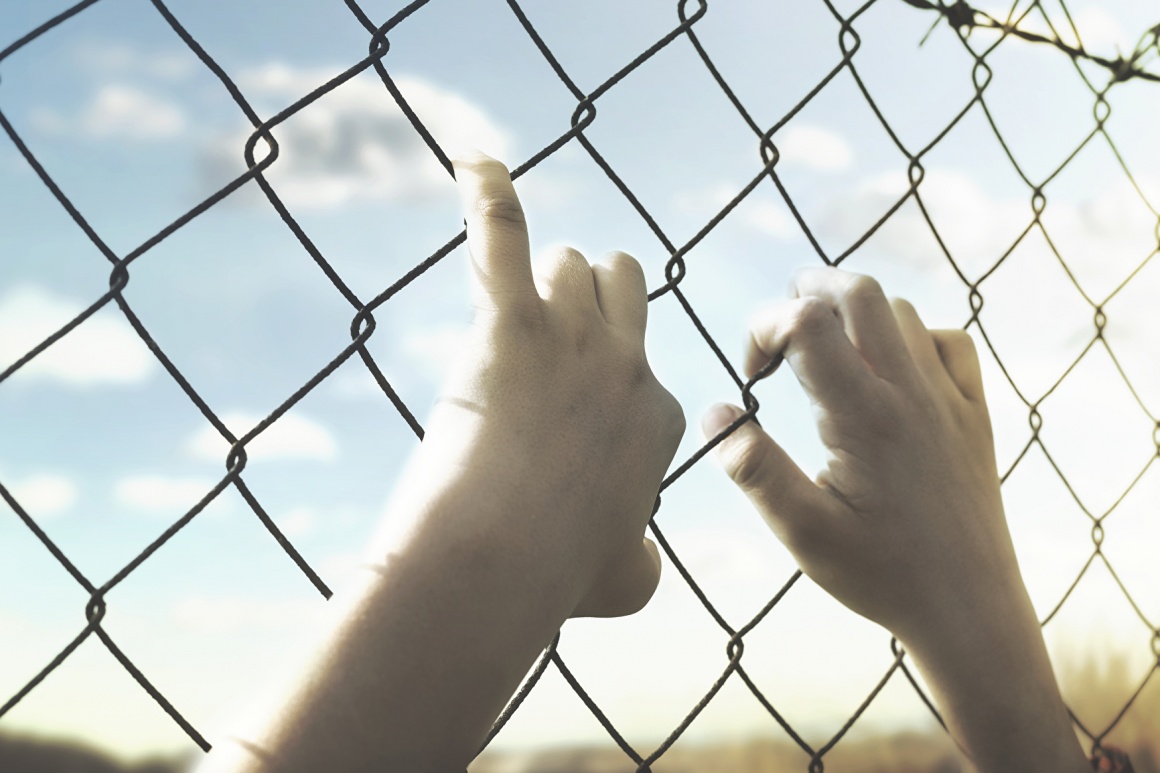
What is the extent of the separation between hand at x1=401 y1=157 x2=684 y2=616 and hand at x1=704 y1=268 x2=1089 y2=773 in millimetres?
184

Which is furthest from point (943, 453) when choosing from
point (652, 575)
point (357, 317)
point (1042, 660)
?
point (357, 317)

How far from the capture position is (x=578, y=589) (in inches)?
24.0

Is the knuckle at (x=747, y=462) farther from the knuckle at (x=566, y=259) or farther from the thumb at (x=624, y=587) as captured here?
the knuckle at (x=566, y=259)

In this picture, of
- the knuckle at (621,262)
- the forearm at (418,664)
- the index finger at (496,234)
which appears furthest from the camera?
the knuckle at (621,262)

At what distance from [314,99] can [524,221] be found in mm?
183

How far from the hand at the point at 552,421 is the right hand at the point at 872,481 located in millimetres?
178

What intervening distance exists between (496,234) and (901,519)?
492mm

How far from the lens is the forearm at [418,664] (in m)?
0.48

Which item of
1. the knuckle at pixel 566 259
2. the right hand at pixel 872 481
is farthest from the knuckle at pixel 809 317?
the knuckle at pixel 566 259

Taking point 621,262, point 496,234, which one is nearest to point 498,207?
point 496,234

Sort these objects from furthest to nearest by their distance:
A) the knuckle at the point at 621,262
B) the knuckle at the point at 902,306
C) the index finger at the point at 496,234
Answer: the knuckle at the point at 902,306
the knuckle at the point at 621,262
the index finger at the point at 496,234

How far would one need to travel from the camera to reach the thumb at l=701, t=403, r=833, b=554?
2.62ft

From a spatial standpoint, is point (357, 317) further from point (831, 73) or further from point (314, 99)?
point (831, 73)

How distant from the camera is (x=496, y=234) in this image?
62cm
